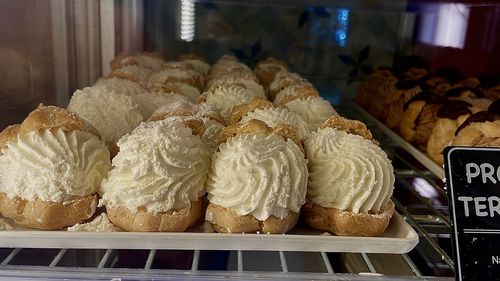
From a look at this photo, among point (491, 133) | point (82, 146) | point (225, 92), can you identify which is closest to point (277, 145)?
point (82, 146)

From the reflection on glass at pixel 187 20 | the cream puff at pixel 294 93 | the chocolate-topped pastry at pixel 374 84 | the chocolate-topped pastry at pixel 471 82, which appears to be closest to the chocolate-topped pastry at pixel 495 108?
the chocolate-topped pastry at pixel 471 82

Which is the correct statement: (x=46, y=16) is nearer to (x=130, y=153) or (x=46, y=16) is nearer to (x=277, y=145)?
(x=130, y=153)

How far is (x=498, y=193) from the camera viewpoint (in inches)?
40.4

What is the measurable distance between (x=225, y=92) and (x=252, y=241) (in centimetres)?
84

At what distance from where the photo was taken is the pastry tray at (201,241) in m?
1.11

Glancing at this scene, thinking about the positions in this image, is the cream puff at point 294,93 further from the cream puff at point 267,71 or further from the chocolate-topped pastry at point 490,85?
the chocolate-topped pastry at point 490,85

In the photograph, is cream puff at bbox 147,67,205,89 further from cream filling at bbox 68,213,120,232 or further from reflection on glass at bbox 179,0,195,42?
cream filling at bbox 68,213,120,232

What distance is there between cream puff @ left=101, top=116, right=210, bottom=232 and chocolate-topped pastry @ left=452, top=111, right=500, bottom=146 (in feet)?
3.31

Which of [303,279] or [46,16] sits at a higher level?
[46,16]

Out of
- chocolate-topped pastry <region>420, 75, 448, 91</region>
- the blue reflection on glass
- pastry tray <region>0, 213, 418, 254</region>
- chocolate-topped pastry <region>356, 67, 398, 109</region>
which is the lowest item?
pastry tray <region>0, 213, 418, 254</region>

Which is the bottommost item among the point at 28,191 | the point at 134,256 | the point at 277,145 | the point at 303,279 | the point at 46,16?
the point at 134,256

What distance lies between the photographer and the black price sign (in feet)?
3.20

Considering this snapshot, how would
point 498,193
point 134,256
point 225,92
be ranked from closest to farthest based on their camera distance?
1. point 498,193
2. point 134,256
3. point 225,92

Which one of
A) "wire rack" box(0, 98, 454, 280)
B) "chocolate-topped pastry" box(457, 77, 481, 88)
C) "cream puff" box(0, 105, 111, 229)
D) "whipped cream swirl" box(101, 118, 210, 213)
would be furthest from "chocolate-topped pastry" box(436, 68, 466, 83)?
"cream puff" box(0, 105, 111, 229)
